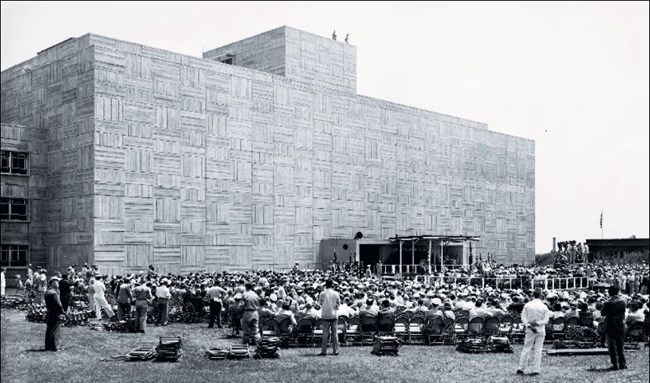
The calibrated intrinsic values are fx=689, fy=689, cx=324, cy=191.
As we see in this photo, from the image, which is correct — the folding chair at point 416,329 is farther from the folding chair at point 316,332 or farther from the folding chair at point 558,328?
the folding chair at point 558,328

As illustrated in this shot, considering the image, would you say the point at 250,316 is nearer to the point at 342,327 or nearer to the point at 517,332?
the point at 342,327

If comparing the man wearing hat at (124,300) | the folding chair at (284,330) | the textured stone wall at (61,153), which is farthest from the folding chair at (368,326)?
the textured stone wall at (61,153)

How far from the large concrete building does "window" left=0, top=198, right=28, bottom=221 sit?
7cm

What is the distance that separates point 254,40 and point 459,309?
41623 mm

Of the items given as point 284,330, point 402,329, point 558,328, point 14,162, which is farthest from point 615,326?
point 14,162

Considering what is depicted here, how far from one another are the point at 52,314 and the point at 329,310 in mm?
6789

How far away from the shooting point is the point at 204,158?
151 feet

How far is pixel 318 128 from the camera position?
176 feet

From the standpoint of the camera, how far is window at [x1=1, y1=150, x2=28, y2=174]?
139 feet

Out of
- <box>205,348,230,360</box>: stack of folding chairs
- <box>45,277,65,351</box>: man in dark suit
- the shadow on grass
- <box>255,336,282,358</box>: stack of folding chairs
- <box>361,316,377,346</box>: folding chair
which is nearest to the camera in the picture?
the shadow on grass

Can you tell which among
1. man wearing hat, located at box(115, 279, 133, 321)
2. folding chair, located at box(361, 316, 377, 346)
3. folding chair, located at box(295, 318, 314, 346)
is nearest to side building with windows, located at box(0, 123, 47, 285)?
man wearing hat, located at box(115, 279, 133, 321)

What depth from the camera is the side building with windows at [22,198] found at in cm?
4178

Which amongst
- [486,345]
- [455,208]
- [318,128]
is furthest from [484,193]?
[486,345]

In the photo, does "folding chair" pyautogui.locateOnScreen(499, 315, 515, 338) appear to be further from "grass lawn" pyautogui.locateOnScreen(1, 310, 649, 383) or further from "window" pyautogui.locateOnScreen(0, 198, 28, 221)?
"window" pyautogui.locateOnScreen(0, 198, 28, 221)
